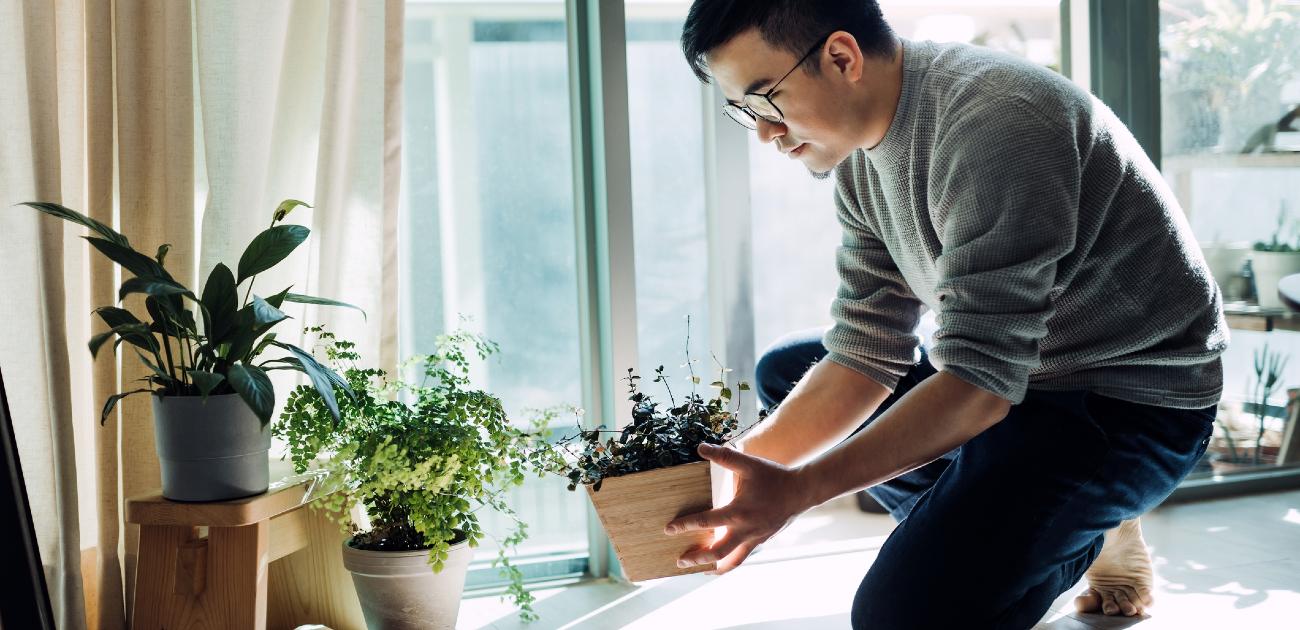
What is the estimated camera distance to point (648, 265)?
8.30 ft

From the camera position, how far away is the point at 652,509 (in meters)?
1.41

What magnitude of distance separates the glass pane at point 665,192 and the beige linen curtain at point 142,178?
0.65 m

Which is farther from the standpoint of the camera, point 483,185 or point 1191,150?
point 1191,150

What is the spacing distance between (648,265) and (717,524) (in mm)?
1284

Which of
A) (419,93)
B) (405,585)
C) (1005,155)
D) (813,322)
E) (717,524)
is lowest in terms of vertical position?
(405,585)

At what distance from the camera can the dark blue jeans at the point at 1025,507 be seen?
1393 mm

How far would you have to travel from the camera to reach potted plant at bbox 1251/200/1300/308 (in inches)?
116

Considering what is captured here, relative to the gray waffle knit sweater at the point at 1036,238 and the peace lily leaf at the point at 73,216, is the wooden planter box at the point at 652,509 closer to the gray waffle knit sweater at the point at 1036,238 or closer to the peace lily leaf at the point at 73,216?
the gray waffle knit sweater at the point at 1036,238

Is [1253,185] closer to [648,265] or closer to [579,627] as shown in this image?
[648,265]

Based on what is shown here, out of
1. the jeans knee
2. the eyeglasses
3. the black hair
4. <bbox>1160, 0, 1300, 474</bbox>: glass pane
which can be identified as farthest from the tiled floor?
the black hair

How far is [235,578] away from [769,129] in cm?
116

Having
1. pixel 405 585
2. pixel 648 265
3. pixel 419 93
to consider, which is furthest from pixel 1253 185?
pixel 405 585

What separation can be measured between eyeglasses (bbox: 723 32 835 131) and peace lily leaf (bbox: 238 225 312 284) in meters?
0.74

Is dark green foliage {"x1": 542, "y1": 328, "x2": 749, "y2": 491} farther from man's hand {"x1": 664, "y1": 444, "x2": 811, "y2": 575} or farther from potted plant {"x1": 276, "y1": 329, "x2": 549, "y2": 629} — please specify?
potted plant {"x1": 276, "y1": 329, "x2": 549, "y2": 629}
